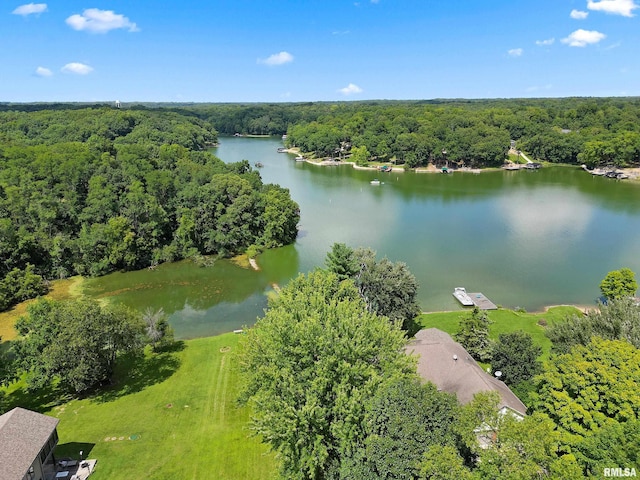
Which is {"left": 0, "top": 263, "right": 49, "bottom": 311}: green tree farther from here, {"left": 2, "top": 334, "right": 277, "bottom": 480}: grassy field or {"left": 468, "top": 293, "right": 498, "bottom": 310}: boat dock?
{"left": 468, "top": 293, "right": 498, "bottom": 310}: boat dock

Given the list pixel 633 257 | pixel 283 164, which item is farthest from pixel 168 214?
pixel 283 164

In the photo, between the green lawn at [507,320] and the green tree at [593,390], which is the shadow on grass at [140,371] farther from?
the green tree at [593,390]


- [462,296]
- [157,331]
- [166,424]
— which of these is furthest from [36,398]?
[462,296]

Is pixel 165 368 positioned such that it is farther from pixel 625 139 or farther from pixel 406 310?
pixel 625 139

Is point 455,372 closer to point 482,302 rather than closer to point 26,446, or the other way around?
point 482,302

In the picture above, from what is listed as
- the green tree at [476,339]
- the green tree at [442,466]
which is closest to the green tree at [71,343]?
the green tree at [442,466]

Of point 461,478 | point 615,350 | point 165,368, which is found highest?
point 615,350
